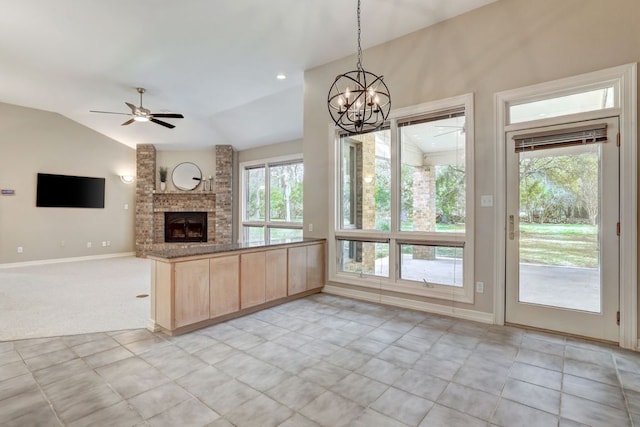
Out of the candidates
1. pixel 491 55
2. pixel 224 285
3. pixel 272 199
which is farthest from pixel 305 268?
pixel 272 199

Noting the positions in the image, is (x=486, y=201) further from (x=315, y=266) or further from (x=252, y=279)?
(x=252, y=279)

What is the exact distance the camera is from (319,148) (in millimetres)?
4992

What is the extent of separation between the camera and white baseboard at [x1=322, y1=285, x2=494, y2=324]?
3.60 metres

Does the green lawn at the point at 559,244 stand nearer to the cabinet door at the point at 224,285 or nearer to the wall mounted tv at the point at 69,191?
the cabinet door at the point at 224,285

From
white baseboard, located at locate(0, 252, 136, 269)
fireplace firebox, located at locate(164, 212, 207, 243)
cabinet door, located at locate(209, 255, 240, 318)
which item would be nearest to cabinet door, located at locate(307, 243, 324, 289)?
cabinet door, located at locate(209, 255, 240, 318)

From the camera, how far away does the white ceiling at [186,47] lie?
3529 millimetres

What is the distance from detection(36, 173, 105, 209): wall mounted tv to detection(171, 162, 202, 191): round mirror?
1.77 m

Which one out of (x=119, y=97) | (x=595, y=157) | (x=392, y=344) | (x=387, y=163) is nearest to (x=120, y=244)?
(x=119, y=97)

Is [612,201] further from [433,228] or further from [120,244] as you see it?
[120,244]

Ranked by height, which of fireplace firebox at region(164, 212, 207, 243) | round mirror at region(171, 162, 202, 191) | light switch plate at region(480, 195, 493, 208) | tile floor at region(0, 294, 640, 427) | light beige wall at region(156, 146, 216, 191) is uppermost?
light beige wall at region(156, 146, 216, 191)

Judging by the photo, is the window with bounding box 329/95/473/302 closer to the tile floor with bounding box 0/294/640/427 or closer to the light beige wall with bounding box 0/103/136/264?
the tile floor with bounding box 0/294/640/427

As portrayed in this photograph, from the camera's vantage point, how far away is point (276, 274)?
4188mm

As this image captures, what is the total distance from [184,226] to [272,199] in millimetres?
2807

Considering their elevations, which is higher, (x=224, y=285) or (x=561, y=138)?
(x=561, y=138)
